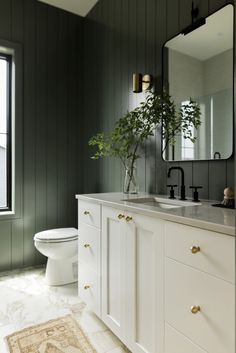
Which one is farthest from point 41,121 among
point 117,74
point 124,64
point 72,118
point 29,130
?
point 124,64

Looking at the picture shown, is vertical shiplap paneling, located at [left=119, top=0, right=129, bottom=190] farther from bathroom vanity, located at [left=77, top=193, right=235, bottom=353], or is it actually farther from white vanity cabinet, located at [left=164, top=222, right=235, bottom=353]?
white vanity cabinet, located at [left=164, top=222, right=235, bottom=353]

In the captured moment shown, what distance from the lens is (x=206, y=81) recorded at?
1.62 metres

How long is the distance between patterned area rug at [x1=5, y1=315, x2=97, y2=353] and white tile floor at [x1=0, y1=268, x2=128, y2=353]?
0.05 m

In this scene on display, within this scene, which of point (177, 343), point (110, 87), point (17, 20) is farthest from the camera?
point (17, 20)

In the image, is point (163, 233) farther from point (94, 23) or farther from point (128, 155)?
point (94, 23)

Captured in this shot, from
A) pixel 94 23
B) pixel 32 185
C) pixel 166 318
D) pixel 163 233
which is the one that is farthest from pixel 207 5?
pixel 32 185

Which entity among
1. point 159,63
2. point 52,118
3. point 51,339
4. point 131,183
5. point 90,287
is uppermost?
point 159,63

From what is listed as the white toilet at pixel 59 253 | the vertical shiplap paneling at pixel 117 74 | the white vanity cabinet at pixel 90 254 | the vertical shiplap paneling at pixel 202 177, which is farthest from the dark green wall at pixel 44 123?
the vertical shiplap paneling at pixel 202 177

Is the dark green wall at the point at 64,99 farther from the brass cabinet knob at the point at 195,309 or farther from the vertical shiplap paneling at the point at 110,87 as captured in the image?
the brass cabinet knob at the point at 195,309

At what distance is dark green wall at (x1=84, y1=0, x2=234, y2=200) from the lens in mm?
1663

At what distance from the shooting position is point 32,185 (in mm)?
2758

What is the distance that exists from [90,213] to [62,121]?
4.92 ft

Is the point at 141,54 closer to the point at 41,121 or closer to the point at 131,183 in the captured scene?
the point at 131,183

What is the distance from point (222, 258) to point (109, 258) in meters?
0.82
